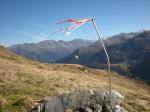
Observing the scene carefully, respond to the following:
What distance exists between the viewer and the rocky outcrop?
19125 mm

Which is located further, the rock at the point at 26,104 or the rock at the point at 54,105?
the rock at the point at 26,104

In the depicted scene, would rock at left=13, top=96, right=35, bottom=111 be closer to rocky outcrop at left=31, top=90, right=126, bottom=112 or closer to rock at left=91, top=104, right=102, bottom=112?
rocky outcrop at left=31, top=90, right=126, bottom=112

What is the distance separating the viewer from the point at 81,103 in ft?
64.0

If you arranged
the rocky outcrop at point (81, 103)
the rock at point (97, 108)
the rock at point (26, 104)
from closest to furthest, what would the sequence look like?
the rock at point (97, 108) → the rocky outcrop at point (81, 103) → the rock at point (26, 104)

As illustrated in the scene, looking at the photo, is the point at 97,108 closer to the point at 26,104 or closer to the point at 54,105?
the point at 54,105

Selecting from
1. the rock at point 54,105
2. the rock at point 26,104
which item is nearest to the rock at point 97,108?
the rock at point 54,105

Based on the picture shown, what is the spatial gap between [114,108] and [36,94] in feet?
39.1

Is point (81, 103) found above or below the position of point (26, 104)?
above

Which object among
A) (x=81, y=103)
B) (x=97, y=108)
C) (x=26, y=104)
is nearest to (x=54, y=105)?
(x=81, y=103)

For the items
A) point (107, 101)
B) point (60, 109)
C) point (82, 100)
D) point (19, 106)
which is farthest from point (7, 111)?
point (107, 101)

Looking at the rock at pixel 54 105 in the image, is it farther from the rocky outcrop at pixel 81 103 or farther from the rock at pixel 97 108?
the rock at pixel 97 108

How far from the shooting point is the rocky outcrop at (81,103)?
1912 centimetres

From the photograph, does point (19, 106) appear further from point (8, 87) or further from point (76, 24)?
point (76, 24)

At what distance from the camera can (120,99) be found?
65.6 feet
